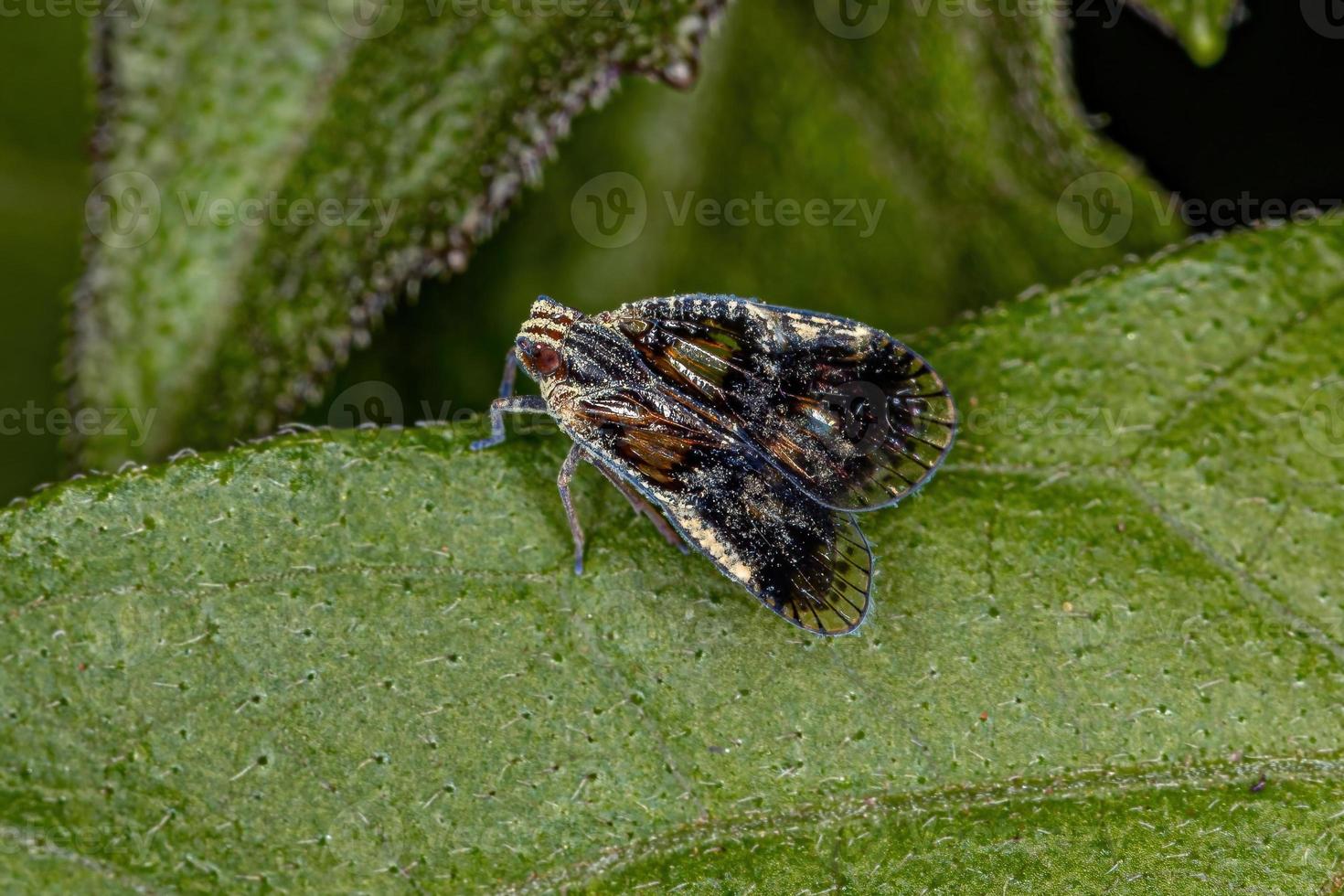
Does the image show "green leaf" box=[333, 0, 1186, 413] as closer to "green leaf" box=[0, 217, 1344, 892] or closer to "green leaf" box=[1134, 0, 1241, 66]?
"green leaf" box=[1134, 0, 1241, 66]

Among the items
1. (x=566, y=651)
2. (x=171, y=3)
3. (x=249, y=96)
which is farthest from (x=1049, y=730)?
(x=171, y=3)

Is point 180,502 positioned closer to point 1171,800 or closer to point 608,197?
point 608,197

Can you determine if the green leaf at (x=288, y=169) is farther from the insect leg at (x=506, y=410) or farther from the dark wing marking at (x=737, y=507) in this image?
the dark wing marking at (x=737, y=507)

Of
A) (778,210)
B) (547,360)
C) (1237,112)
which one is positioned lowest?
(547,360)

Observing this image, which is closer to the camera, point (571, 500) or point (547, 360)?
point (571, 500)

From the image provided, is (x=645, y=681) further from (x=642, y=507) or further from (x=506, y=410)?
(x=506, y=410)

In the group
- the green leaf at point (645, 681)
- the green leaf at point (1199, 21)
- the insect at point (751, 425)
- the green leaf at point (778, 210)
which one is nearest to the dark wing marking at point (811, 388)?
the insect at point (751, 425)

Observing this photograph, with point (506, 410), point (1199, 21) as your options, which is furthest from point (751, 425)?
point (1199, 21)
